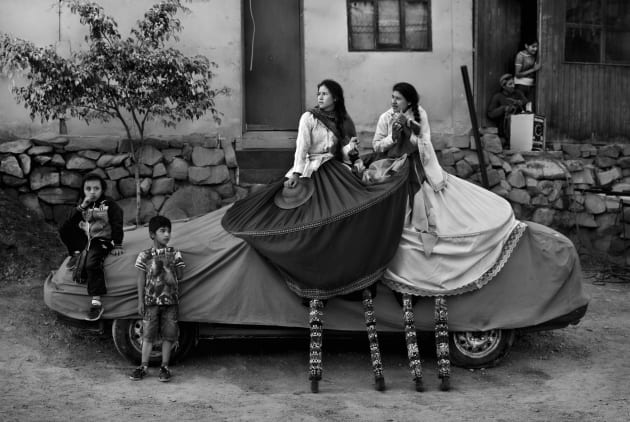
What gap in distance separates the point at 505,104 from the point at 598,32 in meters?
1.95

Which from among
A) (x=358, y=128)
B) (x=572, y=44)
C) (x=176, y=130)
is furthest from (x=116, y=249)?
(x=572, y=44)

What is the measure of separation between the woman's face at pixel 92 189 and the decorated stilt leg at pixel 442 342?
105 inches

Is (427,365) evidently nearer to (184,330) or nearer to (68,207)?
(184,330)

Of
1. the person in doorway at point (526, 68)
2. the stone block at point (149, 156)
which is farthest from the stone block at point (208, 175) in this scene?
the person in doorway at point (526, 68)

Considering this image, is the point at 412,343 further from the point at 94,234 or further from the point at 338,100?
the point at 94,234

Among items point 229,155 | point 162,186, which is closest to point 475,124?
point 229,155

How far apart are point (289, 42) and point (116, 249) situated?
18.6 ft

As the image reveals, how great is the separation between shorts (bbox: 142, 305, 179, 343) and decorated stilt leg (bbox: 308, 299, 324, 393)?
976 millimetres

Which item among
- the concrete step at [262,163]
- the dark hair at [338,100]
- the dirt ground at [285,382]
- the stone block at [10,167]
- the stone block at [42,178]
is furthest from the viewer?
the concrete step at [262,163]

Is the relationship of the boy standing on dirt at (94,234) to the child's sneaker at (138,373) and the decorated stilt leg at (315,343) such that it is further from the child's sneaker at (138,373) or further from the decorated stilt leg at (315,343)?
the decorated stilt leg at (315,343)

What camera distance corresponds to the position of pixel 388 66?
11.0m

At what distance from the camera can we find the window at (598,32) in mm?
11891

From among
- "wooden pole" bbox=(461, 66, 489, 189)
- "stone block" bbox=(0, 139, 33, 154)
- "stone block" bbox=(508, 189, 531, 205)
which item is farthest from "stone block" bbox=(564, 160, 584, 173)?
"stone block" bbox=(0, 139, 33, 154)

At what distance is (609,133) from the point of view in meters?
12.1
